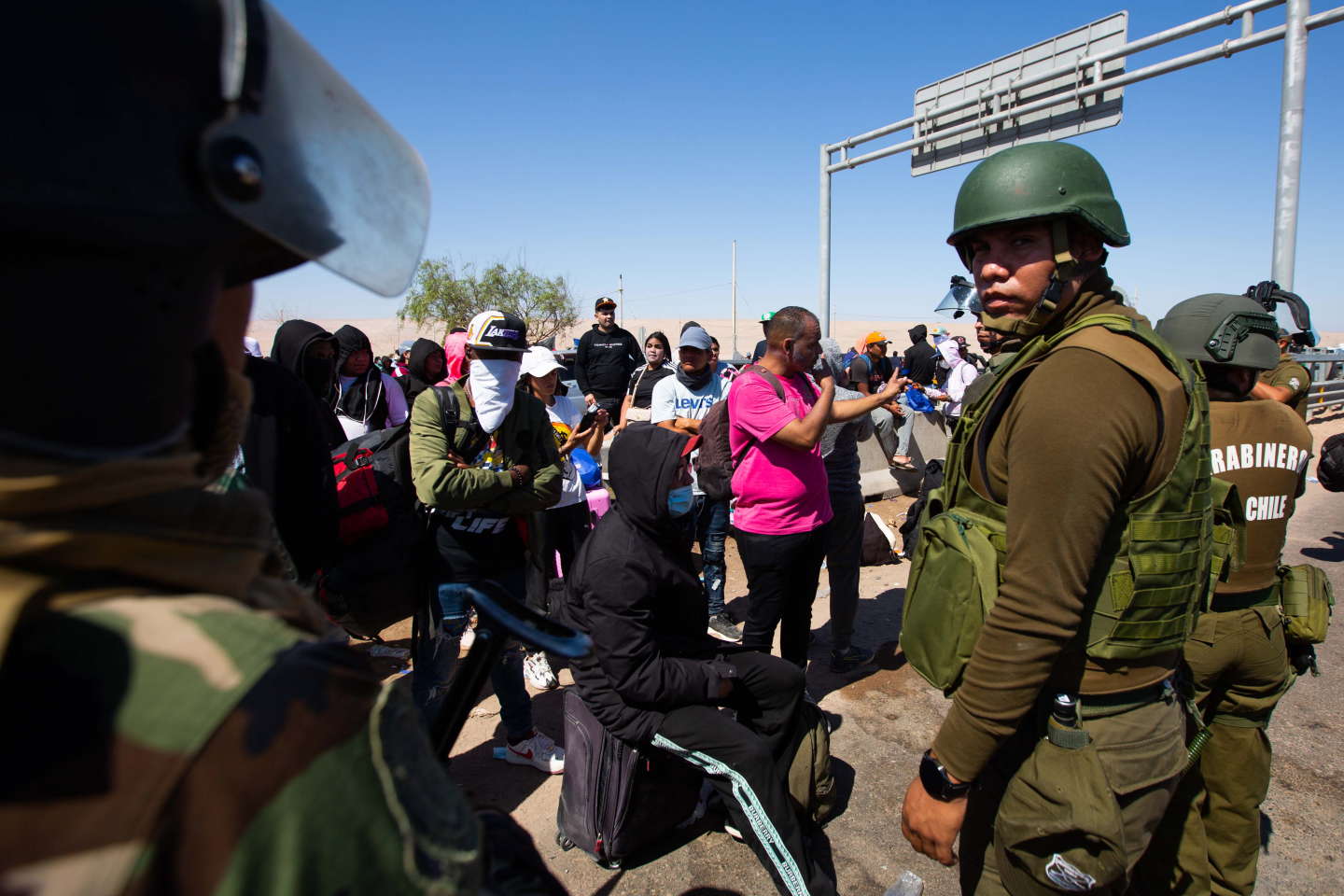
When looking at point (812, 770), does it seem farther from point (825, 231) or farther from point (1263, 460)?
point (825, 231)

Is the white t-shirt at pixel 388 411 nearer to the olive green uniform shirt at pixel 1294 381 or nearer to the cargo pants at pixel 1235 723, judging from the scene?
the cargo pants at pixel 1235 723

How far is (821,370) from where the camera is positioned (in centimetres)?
447

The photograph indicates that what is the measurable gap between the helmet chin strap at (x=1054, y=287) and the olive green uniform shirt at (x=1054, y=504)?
20cm

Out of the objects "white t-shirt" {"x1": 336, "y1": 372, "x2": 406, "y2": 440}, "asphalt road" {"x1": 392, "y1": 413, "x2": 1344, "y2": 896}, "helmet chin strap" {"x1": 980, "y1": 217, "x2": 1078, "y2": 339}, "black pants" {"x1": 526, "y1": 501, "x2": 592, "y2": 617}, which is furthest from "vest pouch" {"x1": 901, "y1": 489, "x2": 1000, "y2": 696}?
"white t-shirt" {"x1": 336, "y1": 372, "x2": 406, "y2": 440}

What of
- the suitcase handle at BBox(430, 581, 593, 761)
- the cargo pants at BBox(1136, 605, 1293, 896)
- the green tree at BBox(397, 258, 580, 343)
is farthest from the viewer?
the green tree at BBox(397, 258, 580, 343)

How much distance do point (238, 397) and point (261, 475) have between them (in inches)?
75.3

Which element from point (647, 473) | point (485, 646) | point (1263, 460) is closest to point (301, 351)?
point (647, 473)

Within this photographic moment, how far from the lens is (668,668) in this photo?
2.75 metres

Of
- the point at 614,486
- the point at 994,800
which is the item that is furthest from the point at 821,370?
the point at 994,800

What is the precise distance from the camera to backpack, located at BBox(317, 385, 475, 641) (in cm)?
301

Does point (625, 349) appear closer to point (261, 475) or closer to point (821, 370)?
point (821, 370)

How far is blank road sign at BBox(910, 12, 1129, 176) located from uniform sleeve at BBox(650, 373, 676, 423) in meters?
5.75

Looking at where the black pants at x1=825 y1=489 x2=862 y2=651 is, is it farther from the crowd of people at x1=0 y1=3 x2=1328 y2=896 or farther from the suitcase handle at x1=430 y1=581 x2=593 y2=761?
the suitcase handle at x1=430 y1=581 x2=593 y2=761

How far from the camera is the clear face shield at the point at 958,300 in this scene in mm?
4477
